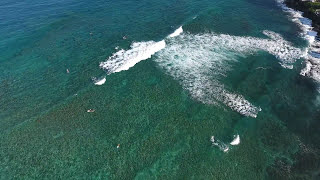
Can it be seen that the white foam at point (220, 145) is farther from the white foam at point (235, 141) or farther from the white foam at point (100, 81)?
the white foam at point (100, 81)

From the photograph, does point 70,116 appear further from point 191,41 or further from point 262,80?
point 262,80

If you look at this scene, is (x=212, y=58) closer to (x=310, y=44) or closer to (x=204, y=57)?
(x=204, y=57)

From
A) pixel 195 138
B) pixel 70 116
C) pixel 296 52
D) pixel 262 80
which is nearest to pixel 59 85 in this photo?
pixel 70 116

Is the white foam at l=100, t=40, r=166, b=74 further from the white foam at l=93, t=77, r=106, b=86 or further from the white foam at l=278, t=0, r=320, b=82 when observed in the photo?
the white foam at l=278, t=0, r=320, b=82

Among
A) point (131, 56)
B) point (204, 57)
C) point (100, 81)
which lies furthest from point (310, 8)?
point (100, 81)

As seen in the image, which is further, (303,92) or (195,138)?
(303,92)

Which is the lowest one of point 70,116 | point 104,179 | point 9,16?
point 104,179
